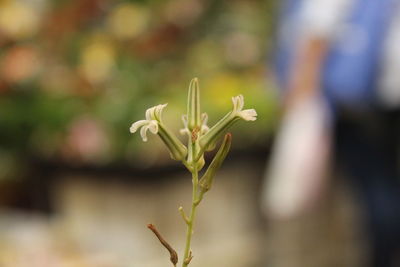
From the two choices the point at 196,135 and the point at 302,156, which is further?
the point at 302,156

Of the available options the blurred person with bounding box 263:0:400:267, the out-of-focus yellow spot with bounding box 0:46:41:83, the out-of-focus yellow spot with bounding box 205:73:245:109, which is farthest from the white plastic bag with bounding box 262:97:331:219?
the out-of-focus yellow spot with bounding box 0:46:41:83

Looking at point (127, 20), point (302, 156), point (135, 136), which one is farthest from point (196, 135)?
point (127, 20)

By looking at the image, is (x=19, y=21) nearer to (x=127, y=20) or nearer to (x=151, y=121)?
(x=127, y=20)

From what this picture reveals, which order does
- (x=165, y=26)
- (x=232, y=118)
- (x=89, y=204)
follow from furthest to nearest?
1. (x=165, y=26)
2. (x=89, y=204)
3. (x=232, y=118)

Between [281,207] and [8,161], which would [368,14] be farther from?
[8,161]

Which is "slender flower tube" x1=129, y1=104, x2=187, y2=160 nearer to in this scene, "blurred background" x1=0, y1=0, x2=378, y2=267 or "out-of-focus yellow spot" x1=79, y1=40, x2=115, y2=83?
"blurred background" x1=0, y1=0, x2=378, y2=267

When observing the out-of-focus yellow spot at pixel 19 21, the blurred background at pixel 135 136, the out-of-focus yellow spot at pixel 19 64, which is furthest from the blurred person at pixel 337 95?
the out-of-focus yellow spot at pixel 19 21

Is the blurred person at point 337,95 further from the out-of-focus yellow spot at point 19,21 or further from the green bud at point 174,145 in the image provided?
the green bud at point 174,145

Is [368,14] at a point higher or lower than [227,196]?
higher

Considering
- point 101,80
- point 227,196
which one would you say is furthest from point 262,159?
point 101,80
